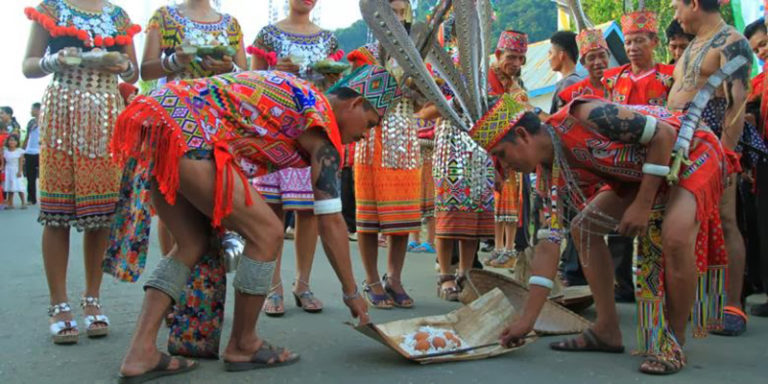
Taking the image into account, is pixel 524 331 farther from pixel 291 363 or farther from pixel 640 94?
pixel 640 94

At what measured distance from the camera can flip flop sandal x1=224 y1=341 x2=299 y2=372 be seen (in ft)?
9.82

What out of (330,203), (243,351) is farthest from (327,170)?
(243,351)

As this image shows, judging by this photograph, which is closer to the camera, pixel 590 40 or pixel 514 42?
pixel 514 42

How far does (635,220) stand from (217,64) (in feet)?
7.10

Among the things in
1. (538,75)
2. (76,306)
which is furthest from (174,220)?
(538,75)

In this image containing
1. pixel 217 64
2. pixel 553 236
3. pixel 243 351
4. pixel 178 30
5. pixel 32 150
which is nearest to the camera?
pixel 243 351

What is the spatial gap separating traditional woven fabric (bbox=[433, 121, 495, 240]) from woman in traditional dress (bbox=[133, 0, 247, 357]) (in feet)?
4.89

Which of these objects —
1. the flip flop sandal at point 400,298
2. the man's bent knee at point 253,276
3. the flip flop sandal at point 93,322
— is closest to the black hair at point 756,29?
the flip flop sandal at point 400,298

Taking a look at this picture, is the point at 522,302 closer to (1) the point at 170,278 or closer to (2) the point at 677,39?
(1) the point at 170,278

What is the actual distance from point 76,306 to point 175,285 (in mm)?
1859

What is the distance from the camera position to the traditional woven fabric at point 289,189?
4.08 metres

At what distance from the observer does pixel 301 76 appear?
13.6ft

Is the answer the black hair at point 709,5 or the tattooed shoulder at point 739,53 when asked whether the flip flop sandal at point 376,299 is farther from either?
the black hair at point 709,5

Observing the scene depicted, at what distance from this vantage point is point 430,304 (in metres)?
4.56
